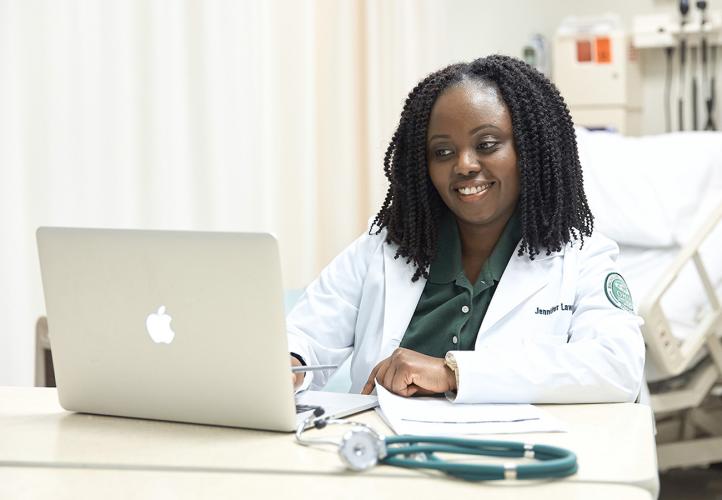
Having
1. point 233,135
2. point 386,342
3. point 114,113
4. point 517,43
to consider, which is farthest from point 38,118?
point 517,43

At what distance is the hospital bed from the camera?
2570mm

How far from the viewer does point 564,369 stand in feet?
4.50

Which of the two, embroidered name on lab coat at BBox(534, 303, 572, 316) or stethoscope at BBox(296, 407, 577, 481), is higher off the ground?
stethoscope at BBox(296, 407, 577, 481)

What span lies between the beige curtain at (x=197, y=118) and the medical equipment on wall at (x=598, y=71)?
2.26 ft

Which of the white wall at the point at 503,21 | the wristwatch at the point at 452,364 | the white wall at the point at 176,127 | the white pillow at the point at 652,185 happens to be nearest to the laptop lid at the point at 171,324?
the wristwatch at the point at 452,364

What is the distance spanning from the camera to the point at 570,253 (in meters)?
1.66

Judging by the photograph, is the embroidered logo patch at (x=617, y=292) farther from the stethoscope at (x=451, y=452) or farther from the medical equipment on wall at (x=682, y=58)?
the medical equipment on wall at (x=682, y=58)

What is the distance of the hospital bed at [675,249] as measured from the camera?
2.57 metres

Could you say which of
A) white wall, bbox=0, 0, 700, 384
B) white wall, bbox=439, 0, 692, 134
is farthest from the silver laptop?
white wall, bbox=439, 0, 692, 134

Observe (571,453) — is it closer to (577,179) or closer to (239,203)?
(577,179)

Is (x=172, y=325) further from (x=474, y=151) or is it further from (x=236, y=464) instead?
(x=474, y=151)

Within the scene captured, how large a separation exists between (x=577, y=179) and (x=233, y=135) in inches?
52.3

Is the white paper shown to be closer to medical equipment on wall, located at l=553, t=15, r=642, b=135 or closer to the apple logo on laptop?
the apple logo on laptop

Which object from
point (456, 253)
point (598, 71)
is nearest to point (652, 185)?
point (598, 71)
